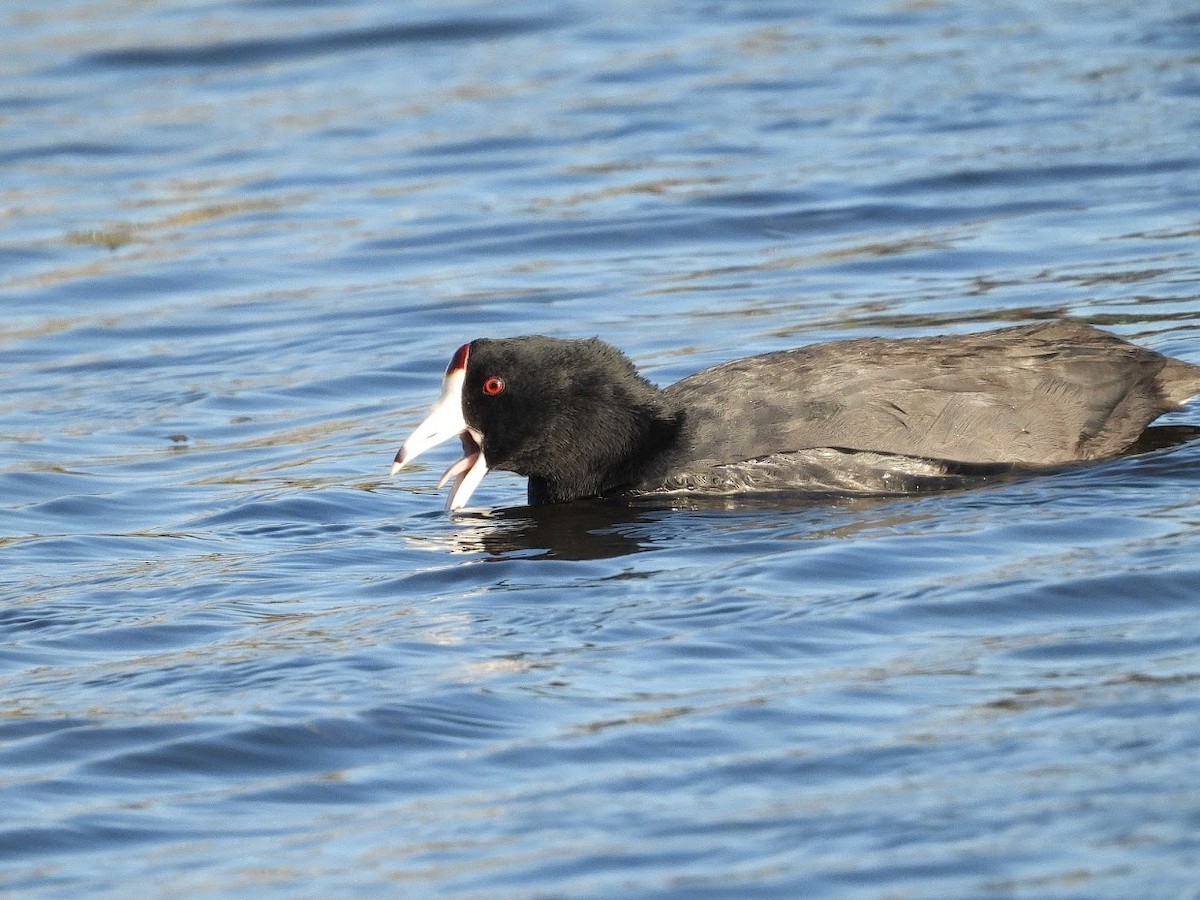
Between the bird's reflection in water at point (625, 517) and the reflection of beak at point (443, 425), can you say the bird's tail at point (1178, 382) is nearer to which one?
the bird's reflection in water at point (625, 517)

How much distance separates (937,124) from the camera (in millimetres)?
13875

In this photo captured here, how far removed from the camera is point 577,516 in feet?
23.9

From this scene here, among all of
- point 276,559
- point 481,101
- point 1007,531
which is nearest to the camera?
point 1007,531

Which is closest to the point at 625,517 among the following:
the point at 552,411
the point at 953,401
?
the point at 552,411

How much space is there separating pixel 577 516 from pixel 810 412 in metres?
0.92

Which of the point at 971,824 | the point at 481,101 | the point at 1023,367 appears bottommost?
the point at 971,824

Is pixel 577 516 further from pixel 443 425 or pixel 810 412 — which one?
pixel 810 412

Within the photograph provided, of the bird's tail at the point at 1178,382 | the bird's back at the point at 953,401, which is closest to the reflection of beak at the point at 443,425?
the bird's back at the point at 953,401

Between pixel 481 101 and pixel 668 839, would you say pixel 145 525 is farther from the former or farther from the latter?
pixel 481 101

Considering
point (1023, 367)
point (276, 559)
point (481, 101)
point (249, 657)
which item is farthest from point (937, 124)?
point (249, 657)

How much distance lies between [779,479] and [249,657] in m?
2.07

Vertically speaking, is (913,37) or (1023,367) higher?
(913,37)

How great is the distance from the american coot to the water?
7.5 inches

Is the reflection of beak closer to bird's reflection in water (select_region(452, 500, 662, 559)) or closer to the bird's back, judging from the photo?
bird's reflection in water (select_region(452, 500, 662, 559))
